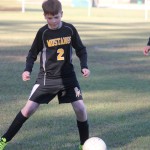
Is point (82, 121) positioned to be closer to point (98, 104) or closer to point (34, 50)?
point (34, 50)

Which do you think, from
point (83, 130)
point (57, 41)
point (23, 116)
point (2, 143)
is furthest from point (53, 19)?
point (2, 143)

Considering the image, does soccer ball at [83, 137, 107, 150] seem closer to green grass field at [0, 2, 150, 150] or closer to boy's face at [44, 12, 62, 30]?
green grass field at [0, 2, 150, 150]

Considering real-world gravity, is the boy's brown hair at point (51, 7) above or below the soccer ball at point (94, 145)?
above

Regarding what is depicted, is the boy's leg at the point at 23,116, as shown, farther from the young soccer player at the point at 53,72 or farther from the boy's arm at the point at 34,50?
the boy's arm at the point at 34,50

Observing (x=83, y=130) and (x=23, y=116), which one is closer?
(x=23, y=116)

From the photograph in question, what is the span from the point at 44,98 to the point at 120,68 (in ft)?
24.7

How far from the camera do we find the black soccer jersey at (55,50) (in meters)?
6.39

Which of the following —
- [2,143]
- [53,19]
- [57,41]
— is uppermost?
[53,19]

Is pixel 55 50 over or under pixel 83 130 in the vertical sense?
over

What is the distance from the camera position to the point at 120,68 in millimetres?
13867

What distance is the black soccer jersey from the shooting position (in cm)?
639

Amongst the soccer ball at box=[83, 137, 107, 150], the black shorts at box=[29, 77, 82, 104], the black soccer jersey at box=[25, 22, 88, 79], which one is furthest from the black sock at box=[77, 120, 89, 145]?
the black soccer jersey at box=[25, 22, 88, 79]

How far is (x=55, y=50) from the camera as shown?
641 cm

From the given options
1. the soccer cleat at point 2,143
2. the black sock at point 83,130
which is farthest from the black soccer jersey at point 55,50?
the soccer cleat at point 2,143
